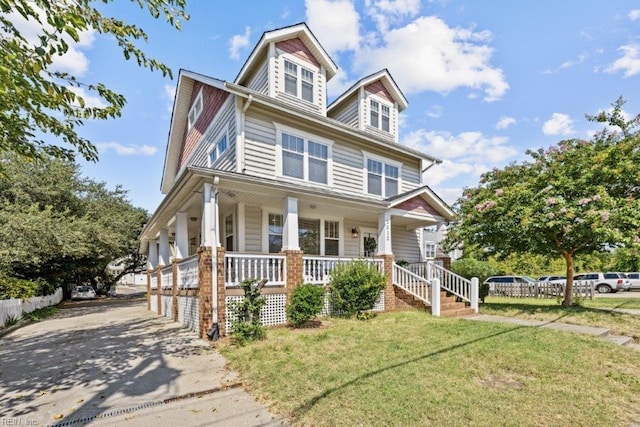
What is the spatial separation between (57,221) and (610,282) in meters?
39.5

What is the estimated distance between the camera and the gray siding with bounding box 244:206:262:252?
11245 millimetres

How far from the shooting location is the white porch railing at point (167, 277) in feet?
40.7

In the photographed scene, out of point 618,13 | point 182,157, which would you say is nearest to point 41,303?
point 182,157

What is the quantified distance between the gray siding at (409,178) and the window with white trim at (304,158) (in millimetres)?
4468

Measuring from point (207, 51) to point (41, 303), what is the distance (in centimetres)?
1696

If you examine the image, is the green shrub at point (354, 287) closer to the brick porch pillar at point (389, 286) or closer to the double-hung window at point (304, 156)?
the brick porch pillar at point (389, 286)

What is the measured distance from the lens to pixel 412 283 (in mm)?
11648

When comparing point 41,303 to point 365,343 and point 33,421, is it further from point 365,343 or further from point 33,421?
point 365,343

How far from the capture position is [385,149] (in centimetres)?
1465

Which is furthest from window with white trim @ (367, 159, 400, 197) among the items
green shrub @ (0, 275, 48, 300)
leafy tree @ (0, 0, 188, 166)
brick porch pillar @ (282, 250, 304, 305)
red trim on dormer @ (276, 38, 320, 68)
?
green shrub @ (0, 275, 48, 300)

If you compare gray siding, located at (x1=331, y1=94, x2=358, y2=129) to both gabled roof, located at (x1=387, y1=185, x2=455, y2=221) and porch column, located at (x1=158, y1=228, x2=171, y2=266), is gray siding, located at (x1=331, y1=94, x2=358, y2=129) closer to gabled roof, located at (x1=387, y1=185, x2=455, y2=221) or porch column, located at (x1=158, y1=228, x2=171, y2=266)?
gabled roof, located at (x1=387, y1=185, x2=455, y2=221)

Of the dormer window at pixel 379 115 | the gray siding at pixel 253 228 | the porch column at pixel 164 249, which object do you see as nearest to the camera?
the gray siding at pixel 253 228

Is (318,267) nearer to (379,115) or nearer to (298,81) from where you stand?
(298,81)

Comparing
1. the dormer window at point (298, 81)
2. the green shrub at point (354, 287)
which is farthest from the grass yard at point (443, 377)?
the dormer window at point (298, 81)
